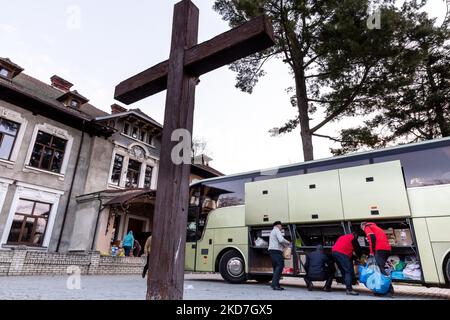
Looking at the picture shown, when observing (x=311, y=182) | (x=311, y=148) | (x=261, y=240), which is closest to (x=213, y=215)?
(x=261, y=240)

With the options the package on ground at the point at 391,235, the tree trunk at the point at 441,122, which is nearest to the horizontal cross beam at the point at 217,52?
the package on ground at the point at 391,235

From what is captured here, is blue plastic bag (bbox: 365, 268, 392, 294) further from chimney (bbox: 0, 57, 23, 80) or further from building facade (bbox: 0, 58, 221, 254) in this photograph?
chimney (bbox: 0, 57, 23, 80)

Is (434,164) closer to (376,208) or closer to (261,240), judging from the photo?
(376,208)

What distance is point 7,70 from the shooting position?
14422mm

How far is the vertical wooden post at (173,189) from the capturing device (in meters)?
1.95

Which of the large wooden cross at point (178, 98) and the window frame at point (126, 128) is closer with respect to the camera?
the large wooden cross at point (178, 98)

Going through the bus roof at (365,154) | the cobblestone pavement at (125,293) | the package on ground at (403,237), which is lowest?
the cobblestone pavement at (125,293)

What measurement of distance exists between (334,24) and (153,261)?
40.1 ft

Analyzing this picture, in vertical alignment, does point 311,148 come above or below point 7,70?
below

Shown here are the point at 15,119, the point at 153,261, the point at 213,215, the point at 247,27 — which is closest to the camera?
the point at 153,261

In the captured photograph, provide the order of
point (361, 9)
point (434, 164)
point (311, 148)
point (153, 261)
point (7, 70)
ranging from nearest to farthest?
point (153, 261), point (434, 164), point (361, 9), point (311, 148), point (7, 70)

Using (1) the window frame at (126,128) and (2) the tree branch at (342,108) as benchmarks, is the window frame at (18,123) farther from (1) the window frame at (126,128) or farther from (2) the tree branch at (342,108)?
(2) the tree branch at (342,108)

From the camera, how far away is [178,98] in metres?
2.29

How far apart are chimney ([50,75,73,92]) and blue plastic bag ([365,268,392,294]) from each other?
2032 centimetres
